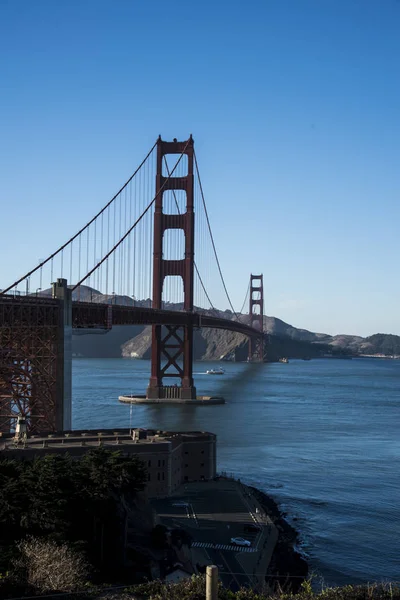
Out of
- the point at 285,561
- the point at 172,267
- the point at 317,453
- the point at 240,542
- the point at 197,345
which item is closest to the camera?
the point at 285,561

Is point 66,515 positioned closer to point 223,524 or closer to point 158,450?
point 223,524

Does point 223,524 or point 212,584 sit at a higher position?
point 212,584

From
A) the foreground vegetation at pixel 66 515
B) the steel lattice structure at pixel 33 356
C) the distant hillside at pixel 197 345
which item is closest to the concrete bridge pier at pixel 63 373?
the steel lattice structure at pixel 33 356

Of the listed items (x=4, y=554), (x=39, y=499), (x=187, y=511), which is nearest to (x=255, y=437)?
(x=187, y=511)


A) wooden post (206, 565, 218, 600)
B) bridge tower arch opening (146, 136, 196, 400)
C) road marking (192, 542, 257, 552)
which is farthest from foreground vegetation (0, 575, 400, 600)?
bridge tower arch opening (146, 136, 196, 400)

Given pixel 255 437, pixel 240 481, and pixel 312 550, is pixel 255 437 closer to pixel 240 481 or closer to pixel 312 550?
pixel 240 481

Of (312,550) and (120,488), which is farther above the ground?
(120,488)

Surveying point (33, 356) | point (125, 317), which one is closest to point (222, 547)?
point (33, 356)
